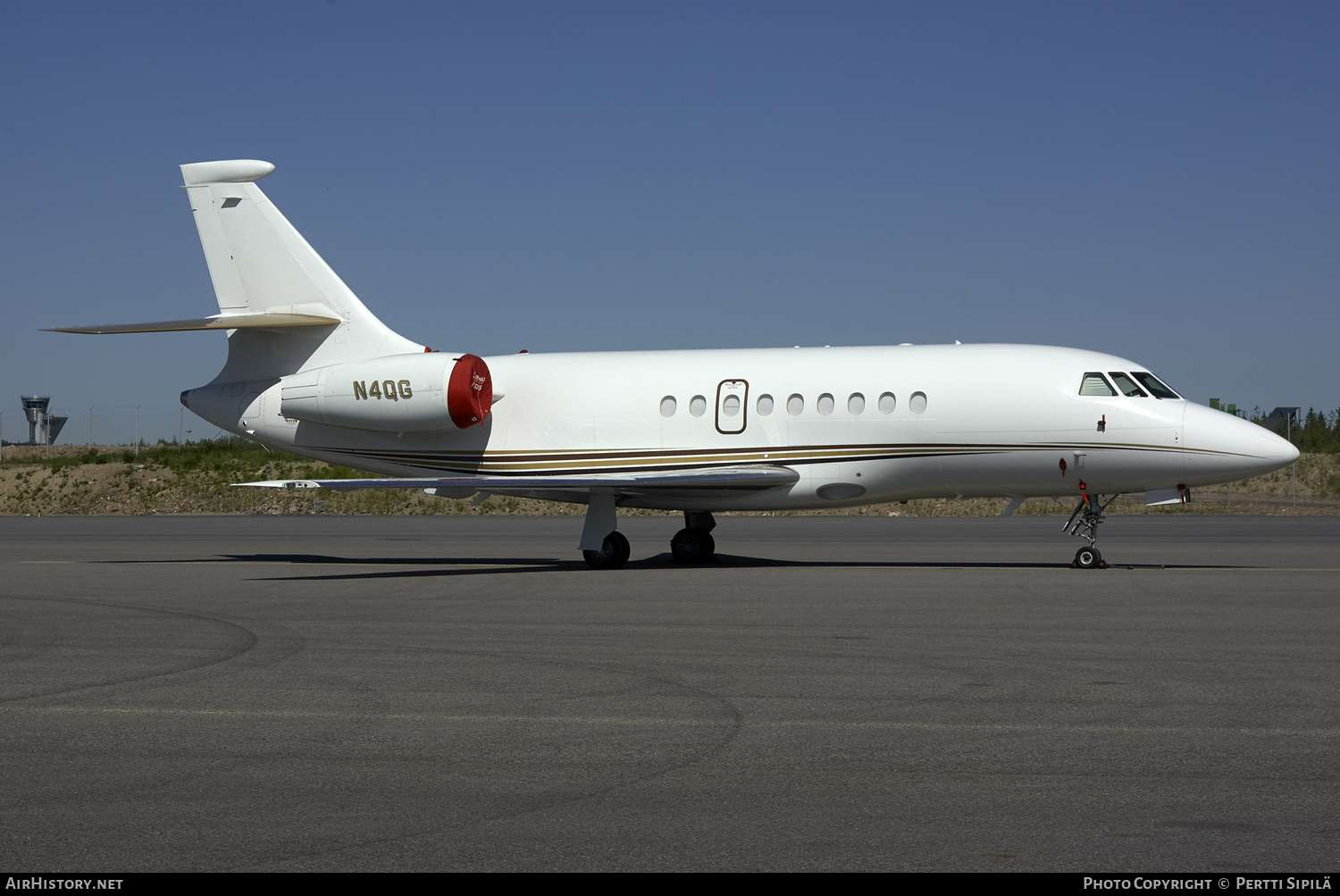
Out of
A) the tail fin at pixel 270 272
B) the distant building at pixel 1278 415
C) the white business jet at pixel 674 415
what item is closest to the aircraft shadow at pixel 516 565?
the white business jet at pixel 674 415

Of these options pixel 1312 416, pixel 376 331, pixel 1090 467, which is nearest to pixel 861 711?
pixel 1090 467

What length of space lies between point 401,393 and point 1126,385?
11558 millimetres

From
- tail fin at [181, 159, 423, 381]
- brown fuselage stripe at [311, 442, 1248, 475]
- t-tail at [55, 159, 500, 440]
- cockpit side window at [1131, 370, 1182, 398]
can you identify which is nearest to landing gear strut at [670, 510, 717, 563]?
brown fuselage stripe at [311, 442, 1248, 475]

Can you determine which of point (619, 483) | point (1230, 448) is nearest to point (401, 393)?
point (619, 483)

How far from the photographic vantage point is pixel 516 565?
20.7 metres

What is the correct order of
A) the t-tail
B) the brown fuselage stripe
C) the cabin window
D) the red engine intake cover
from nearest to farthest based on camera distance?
1. the cabin window
2. the brown fuselage stripe
3. the red engine intake cover
4. the t-tail

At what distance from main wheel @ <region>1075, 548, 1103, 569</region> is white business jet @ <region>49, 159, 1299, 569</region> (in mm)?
33

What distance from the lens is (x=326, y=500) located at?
2012 inches

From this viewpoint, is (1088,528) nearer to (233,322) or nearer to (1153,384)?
(1153,384)

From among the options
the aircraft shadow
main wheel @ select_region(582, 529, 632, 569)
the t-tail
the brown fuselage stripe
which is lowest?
the aircraft shadow

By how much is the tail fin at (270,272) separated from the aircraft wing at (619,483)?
366 cm

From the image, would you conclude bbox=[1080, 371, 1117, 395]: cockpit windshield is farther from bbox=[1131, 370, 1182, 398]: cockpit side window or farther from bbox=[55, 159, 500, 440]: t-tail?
bbox=[55, 159, 500, 440]: t-tail

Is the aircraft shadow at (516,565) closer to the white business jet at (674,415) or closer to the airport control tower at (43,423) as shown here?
the white business jet at (674,415)

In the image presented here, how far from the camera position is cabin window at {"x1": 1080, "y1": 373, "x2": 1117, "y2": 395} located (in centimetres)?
1797
